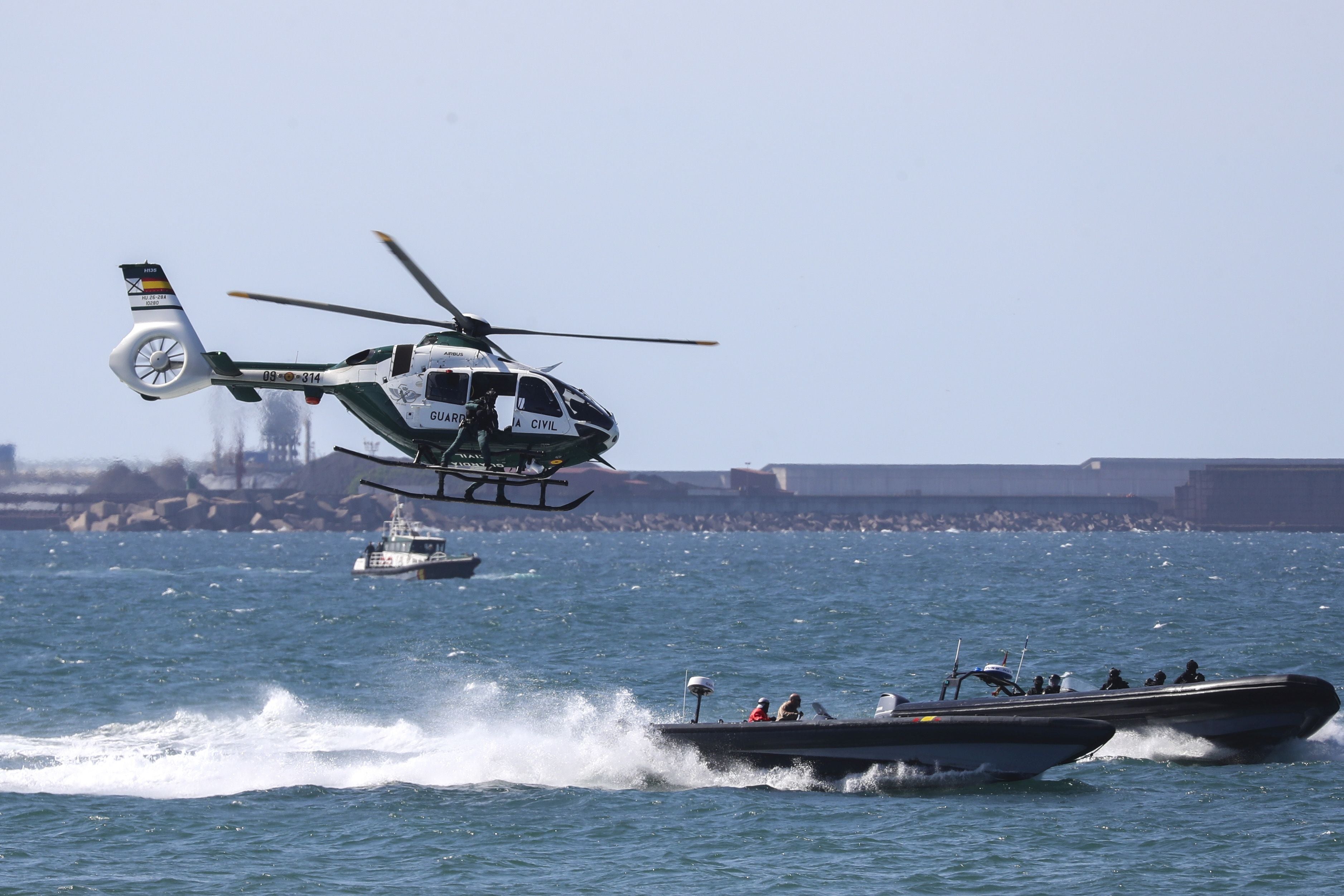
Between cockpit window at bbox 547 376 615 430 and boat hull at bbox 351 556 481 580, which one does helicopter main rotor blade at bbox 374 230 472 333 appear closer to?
cockpit window at bbox 547 376 615 430

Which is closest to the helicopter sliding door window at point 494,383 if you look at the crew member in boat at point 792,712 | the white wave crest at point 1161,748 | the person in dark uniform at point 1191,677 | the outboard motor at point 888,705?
the crew member in boat at point 792,712

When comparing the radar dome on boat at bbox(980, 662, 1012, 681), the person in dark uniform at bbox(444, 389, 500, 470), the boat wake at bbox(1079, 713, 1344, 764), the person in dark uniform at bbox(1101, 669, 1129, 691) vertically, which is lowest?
the boat wake at bbox(1079, 713, 1344, 764)

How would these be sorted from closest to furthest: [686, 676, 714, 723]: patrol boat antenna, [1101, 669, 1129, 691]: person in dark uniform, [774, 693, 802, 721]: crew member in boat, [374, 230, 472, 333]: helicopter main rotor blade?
[374, 230, 472, 333]: helicopter main rotor blade, [686, 676, 714, 723]: patrol boat antenna, [774, 693, 802, 721]: crew member in boat, [1101, 669, 1129, 691]: person in dark uniform

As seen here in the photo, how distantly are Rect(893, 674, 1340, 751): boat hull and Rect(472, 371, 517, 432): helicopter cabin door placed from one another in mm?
11156

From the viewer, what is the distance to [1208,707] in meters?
28.3

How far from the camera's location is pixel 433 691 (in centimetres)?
4112

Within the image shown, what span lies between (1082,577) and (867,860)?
2969 inches

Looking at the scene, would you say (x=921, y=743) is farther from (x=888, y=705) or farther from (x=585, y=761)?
(x=585, y=761)

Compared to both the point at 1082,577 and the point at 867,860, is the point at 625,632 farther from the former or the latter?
the point at 1082,577

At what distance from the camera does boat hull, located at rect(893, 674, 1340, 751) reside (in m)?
28.2

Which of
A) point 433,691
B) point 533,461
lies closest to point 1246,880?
point 533,461

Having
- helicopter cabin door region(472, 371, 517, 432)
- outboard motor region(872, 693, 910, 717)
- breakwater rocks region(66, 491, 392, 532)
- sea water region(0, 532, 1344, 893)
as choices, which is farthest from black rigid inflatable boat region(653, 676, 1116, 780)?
breakwater rocks region(66, 491, 392, 532)

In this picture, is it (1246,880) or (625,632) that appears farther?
(625,632)

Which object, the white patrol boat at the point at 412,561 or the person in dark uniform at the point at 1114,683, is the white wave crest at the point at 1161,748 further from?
the white patrol boat at the point at 412,561
